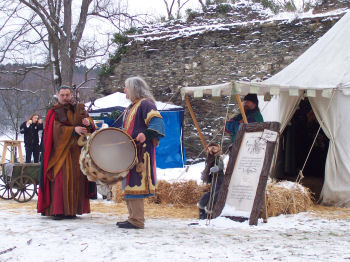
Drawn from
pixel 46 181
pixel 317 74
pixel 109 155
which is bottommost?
pixel 46 181

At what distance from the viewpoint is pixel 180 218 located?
5.32 metres

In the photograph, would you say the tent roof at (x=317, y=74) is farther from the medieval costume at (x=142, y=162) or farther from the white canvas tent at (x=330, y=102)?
the medieval costume at (x=142, y=162)

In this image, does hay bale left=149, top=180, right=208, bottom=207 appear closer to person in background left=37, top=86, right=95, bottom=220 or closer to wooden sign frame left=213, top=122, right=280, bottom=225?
wooden sign frame left=213, top=122, right=280, bottom=225

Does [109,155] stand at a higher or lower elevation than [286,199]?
higher

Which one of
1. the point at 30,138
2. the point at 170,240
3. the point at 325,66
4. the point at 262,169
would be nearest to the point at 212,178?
the point at 262,169

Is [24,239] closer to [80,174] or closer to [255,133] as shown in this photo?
[80,174]

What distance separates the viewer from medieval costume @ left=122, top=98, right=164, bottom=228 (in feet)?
14.1

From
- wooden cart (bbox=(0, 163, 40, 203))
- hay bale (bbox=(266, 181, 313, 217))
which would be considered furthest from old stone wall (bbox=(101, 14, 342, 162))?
hay bale (bbox=(266, 181, 313, 217))

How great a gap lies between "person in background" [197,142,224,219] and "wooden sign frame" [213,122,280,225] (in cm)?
9

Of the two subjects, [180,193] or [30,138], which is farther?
[30,138]

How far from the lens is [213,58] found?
12.3m

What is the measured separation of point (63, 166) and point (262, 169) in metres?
2.01

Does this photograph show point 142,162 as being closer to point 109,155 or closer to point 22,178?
point 109,155

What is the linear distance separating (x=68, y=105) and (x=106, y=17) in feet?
39.6
